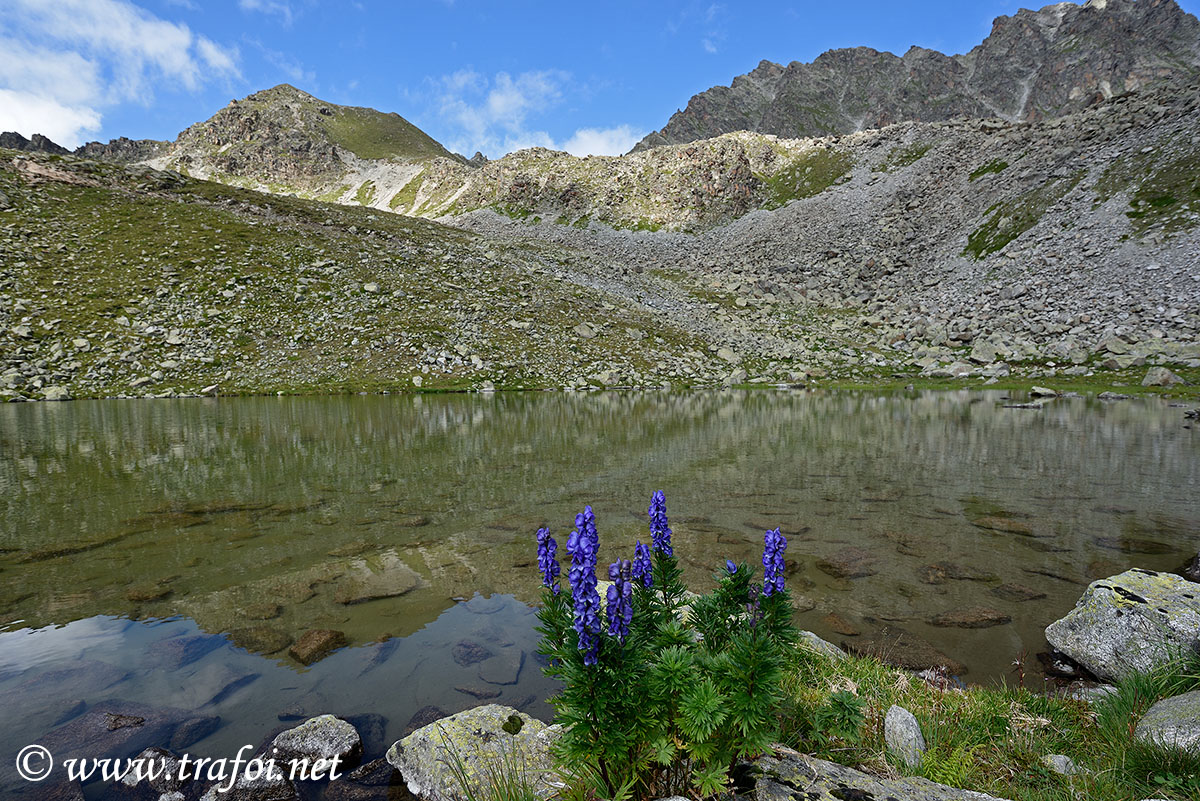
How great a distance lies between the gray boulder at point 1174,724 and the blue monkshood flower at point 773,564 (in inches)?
140

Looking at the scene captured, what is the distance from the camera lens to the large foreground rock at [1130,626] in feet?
21.7

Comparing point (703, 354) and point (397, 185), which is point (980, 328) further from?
point (397, 185)

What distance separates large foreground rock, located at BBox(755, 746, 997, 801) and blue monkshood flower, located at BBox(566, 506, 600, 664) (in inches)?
71.3

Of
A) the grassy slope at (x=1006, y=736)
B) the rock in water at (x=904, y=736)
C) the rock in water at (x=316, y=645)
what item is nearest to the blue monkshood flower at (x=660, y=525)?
the grassy slope at (x=1006, y=736)

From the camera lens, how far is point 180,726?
5.90m

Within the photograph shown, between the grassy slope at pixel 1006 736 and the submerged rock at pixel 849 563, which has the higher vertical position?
the grassy slope at pixel 1006 736

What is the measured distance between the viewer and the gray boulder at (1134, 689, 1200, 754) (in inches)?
172

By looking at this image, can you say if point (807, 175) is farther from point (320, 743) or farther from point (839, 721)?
point (320, 743)

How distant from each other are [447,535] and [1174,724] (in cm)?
1208

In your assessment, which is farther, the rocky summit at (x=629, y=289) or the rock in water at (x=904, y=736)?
the rocky summit at (x=629, y=289)

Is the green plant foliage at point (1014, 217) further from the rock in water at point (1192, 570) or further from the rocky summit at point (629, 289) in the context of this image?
the rock in water at point (1192, 570)

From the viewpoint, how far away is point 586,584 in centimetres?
314

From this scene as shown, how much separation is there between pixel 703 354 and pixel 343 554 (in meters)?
53.6

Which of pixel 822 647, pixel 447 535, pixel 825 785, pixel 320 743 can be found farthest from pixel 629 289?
pixel 825 785
